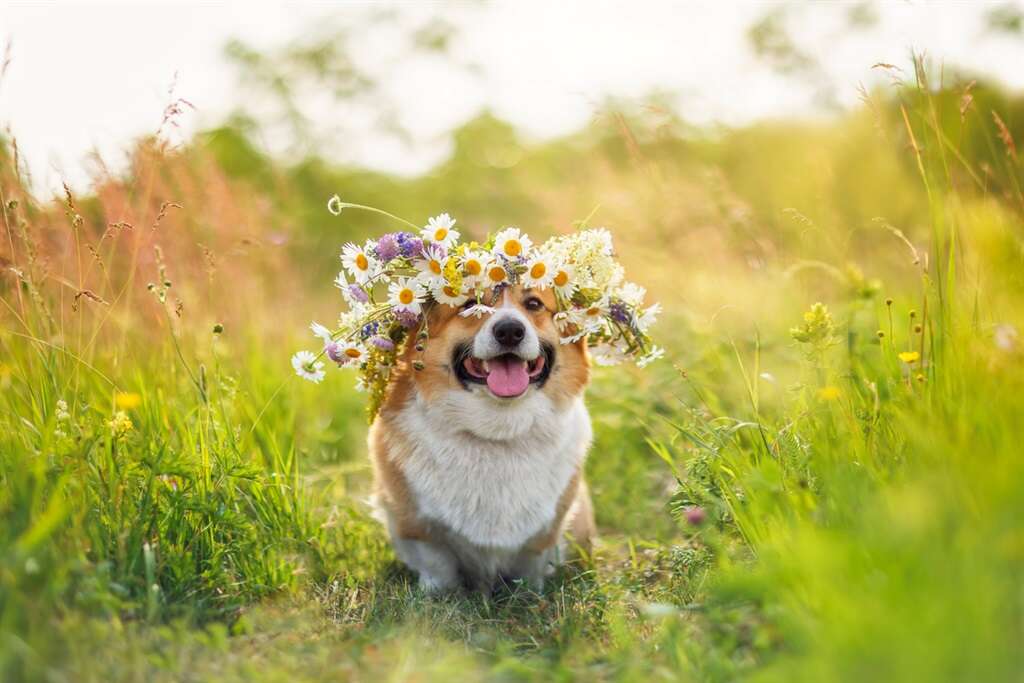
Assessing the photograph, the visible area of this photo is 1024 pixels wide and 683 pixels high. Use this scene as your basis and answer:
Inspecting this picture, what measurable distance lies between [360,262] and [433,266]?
0.25 m

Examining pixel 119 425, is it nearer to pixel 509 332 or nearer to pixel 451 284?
pixel 451 284

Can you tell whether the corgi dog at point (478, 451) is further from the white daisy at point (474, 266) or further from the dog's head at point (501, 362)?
the white daisy at point (474, 266)

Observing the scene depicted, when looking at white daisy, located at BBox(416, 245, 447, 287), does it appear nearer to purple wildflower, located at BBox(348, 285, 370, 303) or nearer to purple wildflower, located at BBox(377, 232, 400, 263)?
purple wildflower, located at BBox(377, 232, 400, 263)

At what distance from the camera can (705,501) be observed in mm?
2688

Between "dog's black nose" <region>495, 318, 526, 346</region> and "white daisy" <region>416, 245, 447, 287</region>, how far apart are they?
0.25 m

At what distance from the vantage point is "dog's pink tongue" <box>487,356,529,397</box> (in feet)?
9.71

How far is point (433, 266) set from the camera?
9.42 ft

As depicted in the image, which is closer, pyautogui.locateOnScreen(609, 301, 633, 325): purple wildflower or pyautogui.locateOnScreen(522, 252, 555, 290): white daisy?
pyautogui.locateOnScreen(522, 252, 555, 290): white daisy

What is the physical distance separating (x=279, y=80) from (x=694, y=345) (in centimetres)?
1091

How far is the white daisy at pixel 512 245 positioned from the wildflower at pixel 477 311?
0.19m

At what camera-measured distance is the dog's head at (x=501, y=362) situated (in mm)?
2920

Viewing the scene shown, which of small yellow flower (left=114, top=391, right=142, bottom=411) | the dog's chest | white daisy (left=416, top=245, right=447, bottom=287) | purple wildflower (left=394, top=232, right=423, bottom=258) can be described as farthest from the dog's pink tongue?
small yellow flower (left=114, top=391, right=142, bottom=411)

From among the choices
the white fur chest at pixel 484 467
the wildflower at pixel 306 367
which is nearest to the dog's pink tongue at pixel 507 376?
the white fur chest at pixel 484 467

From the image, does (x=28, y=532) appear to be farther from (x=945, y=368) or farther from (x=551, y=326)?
(x=945, y=368)
